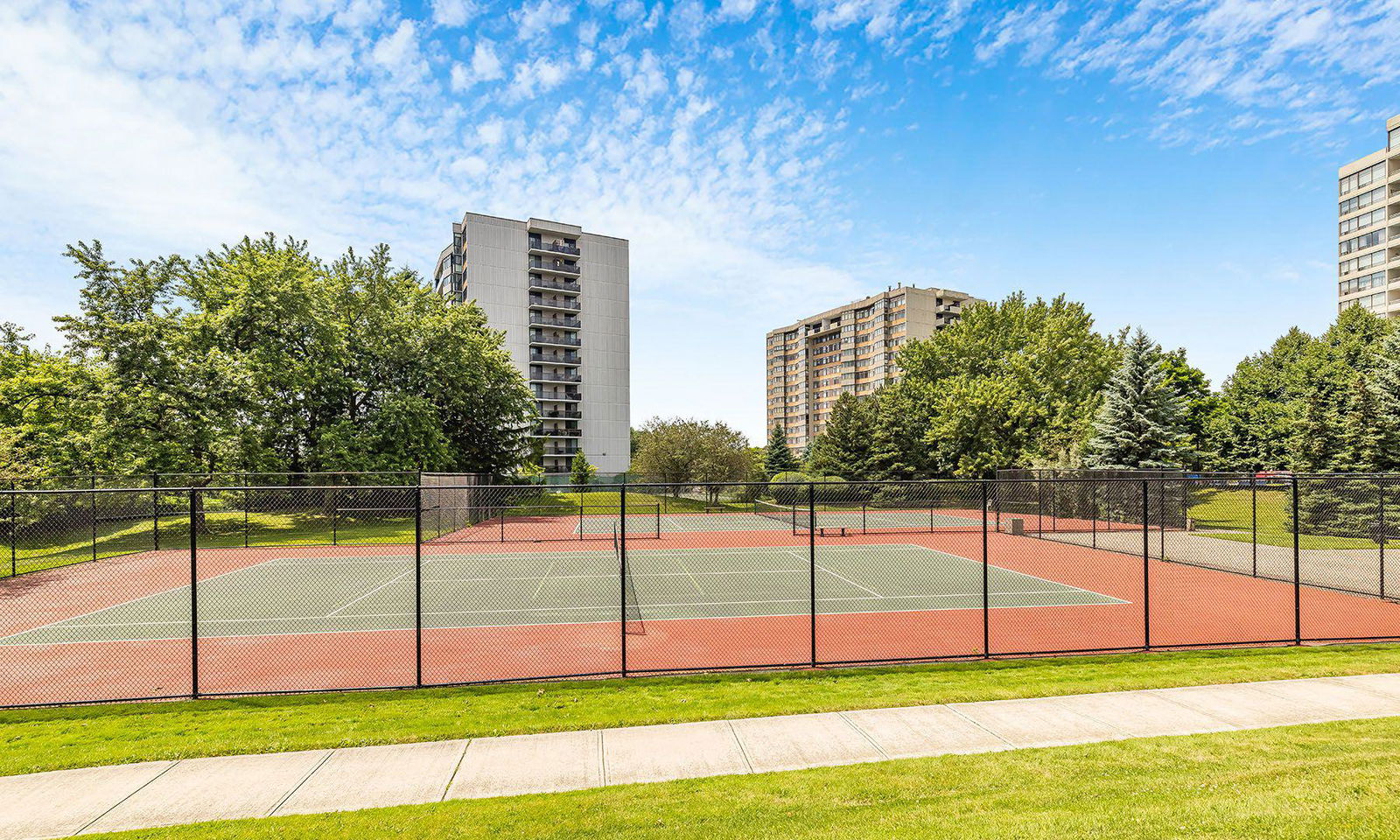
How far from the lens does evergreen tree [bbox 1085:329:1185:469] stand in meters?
40.2

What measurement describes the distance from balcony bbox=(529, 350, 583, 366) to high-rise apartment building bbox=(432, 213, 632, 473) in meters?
0.11

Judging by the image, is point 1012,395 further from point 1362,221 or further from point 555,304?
point 555,304

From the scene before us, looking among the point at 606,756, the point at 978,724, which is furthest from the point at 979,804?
the point at 606,756

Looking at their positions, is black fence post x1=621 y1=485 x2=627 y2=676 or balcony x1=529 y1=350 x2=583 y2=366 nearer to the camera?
black fence post x1=621 y1=485 x2=627 y2=676

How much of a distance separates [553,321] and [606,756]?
282ft

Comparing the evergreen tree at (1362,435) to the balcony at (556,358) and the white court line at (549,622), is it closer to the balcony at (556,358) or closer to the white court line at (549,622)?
the white court line at (549,622)

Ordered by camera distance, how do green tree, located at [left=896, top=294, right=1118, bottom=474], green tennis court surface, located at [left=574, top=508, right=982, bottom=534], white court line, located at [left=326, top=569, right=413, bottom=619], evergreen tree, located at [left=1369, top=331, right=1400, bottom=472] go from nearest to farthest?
white court line, located at [left=326, top=569, right=413, bottom=619], evergreen tree, located at [left=1369, top=331, right=1400, bottom=472], green tennis court surface, located at [left=574, top=508, right=982, bottom=534], green tree, located at [left=896, top=294, right=1118, bottom=474]

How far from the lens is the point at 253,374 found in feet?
118

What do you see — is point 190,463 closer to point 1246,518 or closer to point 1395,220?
point 1246,518

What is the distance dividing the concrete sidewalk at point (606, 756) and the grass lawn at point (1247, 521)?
13875 millimetres

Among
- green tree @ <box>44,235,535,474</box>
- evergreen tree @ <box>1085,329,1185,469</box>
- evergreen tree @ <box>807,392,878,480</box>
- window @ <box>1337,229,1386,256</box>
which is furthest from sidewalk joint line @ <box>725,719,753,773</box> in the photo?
window @ <box>1337,229,1386,256</box>

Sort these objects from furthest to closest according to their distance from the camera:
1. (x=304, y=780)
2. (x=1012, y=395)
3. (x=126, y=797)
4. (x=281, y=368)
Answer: (x=1012, y=395)
(x=281, y=368)
(x=304, y=780)
(x=126, y=797)

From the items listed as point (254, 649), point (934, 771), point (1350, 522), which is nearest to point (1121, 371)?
point (1350, 522)

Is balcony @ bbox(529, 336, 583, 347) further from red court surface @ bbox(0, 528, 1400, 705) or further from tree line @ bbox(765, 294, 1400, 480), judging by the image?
red court surface @ bbox(0, 528, 1400, 705)
